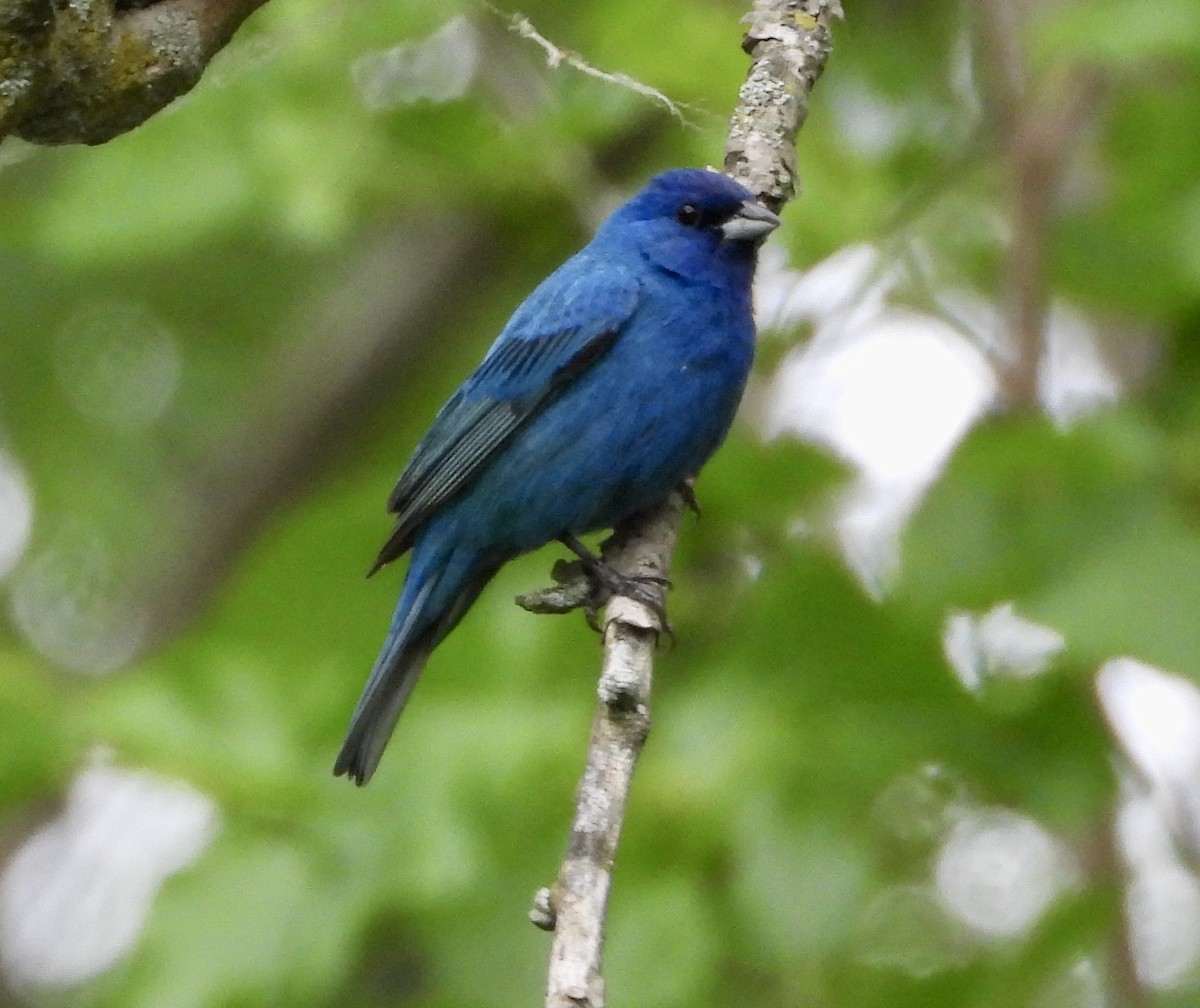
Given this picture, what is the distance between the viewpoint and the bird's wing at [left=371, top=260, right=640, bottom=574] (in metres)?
5.73

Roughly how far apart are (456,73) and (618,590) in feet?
9.14

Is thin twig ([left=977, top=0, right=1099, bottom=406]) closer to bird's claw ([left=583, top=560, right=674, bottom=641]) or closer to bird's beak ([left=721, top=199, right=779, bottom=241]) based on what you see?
bird's beak ([left=721, top=199, right=779, bottom=241])

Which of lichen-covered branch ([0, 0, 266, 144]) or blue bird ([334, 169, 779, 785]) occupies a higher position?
blue bird ([334, 169, 779, 785])

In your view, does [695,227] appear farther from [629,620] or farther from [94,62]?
[94,62]

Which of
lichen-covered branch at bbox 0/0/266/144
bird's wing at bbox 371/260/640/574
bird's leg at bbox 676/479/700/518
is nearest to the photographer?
lichen-covered branch at bbox 0/0/266/144

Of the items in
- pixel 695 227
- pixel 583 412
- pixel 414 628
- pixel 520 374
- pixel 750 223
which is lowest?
pixel 414 628

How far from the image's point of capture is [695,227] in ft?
18.8

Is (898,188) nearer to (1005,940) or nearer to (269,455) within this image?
(1005,940)

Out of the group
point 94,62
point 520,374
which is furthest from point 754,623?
point 94,62

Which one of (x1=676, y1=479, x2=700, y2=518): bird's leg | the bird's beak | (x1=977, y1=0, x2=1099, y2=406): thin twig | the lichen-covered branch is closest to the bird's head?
the bird's beak

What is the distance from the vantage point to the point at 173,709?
4918 mm

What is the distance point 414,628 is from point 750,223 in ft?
5.35

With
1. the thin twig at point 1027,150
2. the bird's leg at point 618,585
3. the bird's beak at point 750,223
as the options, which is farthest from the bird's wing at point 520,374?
the thin twig at point 1027,150

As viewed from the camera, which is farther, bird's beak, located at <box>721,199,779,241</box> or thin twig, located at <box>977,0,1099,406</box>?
thin twig, located at <box>977,0,1099,406</box>
